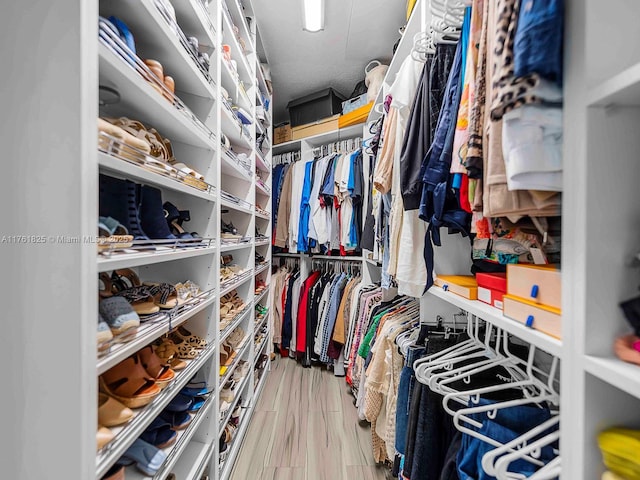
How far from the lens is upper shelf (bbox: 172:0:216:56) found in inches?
38.2

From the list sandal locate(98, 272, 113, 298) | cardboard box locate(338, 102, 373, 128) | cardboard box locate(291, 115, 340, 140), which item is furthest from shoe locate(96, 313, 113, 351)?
cardboard box locate(291, 115, 340, 140)

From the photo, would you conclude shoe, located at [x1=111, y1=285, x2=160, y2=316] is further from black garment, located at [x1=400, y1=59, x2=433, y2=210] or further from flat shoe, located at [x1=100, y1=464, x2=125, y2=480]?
black garment, located at [x1=400, y1=59, x2=433, y2=210]

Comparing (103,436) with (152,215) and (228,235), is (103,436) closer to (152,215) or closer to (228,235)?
(152,215)

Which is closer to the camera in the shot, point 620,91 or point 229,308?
point 620,91

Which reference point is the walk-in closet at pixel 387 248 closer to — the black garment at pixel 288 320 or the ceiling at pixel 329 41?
the ceiling at pixel 329 41

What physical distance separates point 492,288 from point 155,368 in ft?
3.02

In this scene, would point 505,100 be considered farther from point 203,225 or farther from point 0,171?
point 203,225

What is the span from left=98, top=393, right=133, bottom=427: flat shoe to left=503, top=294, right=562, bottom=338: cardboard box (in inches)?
33.6

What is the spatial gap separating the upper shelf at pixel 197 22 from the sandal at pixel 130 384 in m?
1.12

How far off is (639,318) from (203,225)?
1.20 m

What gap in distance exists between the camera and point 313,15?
5.88ft

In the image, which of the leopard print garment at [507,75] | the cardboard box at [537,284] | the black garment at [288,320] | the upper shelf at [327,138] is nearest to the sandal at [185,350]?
the cardboard box at [537,284]

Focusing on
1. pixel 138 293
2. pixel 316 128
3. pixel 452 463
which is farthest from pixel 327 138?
pixel 452 463

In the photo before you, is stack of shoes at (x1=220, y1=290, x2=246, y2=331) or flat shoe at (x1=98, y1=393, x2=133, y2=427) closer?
flat shoe at (x1=98, y1=393, x2=133, y2=427)
